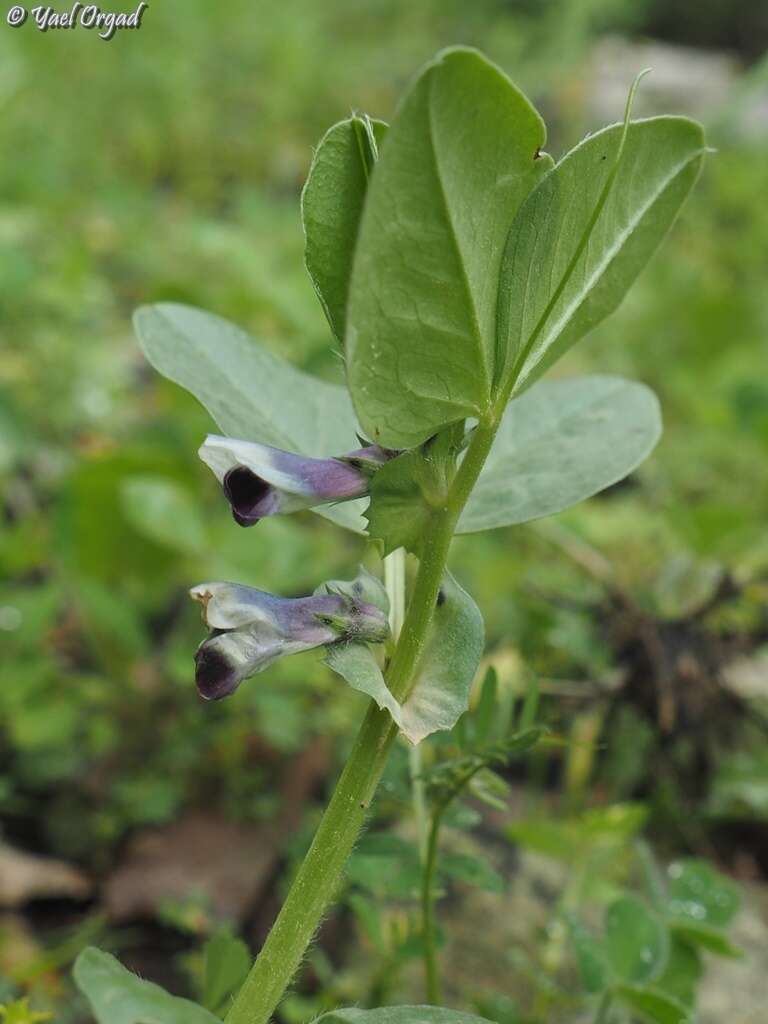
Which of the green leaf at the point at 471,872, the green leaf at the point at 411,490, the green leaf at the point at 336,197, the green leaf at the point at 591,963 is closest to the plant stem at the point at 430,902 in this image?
the green leaf at the point at 471,872

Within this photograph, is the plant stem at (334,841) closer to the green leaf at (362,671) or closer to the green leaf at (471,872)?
the green leaf at (362,671)

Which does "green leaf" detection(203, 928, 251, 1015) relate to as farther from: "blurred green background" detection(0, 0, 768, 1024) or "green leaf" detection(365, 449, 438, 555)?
"green leaf" detection(365, 449, 438, 555)

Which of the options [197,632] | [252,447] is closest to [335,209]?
[252,447]

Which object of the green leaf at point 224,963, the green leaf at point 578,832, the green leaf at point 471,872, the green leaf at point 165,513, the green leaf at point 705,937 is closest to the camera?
the green leaf at point 224,963

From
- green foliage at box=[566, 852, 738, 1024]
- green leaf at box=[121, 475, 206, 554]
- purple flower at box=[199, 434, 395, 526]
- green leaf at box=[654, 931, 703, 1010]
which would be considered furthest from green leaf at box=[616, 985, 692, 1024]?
green leaf at box=[121, 475, 206, 554]

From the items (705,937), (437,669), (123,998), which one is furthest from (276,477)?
(705,937)

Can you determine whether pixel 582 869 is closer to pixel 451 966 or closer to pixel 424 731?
pixel 451 966

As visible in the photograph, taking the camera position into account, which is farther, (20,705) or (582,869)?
(20,705)
